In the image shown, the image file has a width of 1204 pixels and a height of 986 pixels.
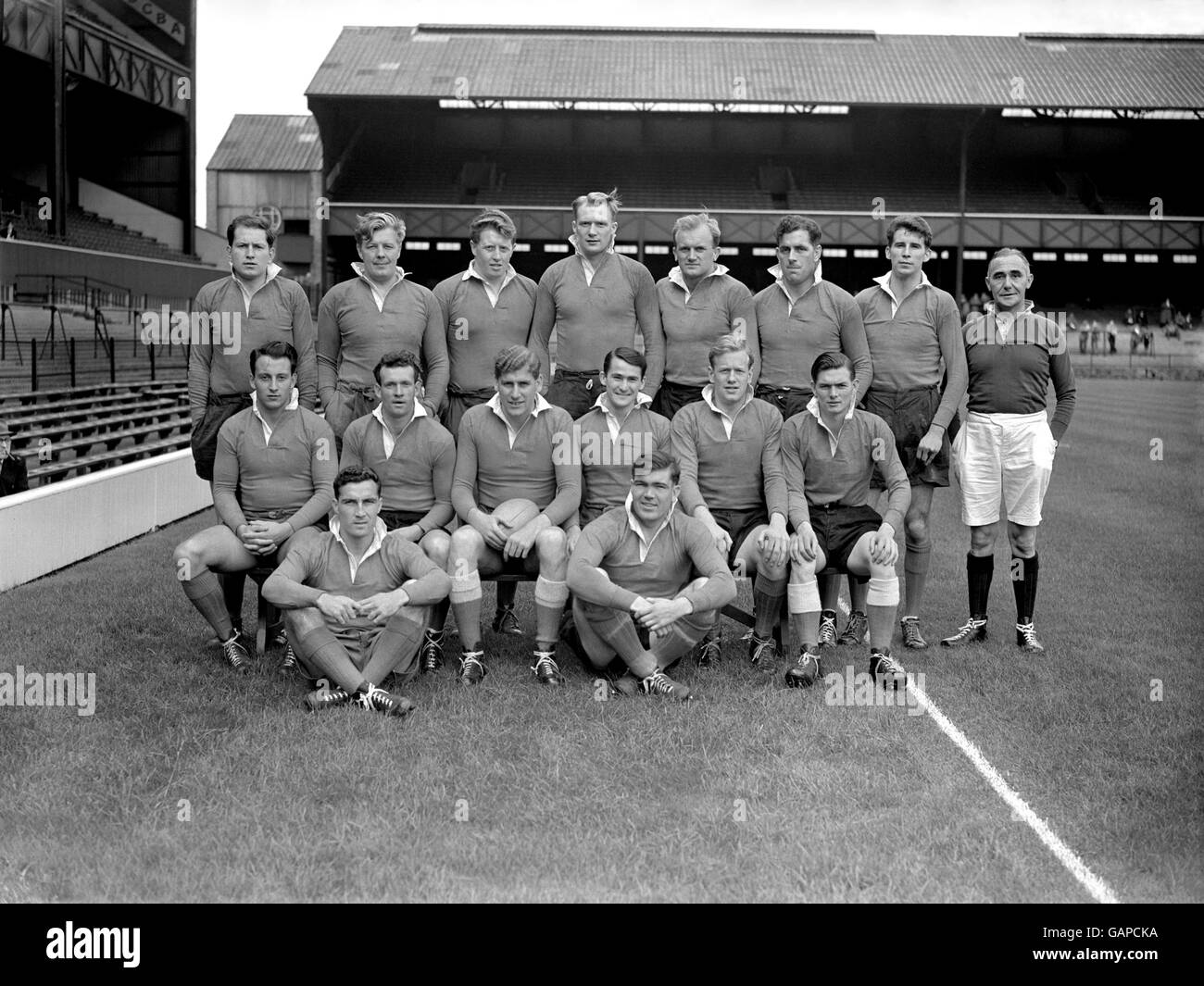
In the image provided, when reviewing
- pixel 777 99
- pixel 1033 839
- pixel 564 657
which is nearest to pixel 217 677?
pixel 564 657

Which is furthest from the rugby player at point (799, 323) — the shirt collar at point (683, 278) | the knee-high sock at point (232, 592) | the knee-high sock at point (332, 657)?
the knee-high sock at point (232, 592)

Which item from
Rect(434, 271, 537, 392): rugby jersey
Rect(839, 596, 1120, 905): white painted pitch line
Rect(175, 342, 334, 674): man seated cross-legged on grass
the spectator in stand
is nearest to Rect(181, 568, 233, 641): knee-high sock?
Rect(175, 342, 334, 674): man seated cross-legged on grass

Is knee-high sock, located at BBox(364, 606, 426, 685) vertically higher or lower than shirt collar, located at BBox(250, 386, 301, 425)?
lower

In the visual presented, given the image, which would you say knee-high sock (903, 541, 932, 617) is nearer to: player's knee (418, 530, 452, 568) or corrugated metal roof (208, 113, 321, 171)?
player's knee (418, 530, 452, 568)

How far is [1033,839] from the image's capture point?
3814 millimetres

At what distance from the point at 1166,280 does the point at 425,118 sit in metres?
23.5

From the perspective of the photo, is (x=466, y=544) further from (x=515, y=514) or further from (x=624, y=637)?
(x=624, y=637)

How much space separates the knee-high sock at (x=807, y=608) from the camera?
5637 millimetres

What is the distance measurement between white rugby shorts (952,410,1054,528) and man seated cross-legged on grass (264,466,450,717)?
9.75 feet

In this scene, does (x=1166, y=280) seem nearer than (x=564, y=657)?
No

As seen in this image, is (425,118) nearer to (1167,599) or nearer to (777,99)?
(777,99)

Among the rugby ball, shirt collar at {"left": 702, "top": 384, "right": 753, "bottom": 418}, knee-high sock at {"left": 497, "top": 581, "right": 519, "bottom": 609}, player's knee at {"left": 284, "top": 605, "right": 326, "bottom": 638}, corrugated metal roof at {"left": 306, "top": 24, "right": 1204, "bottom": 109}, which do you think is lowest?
knee-high sock at {"left": 497, "top": 581, "right": 519, "bottom": 609}

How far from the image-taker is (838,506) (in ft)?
19.9

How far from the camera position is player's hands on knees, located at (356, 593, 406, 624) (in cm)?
512
